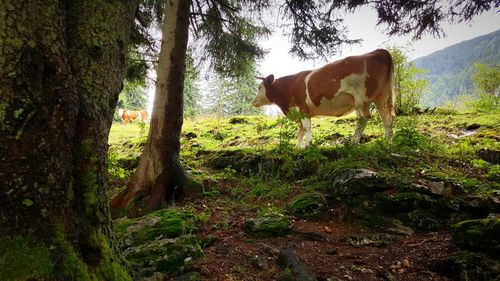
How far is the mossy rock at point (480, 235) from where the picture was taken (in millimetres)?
2697

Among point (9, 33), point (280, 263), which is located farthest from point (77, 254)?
point (280, 263)

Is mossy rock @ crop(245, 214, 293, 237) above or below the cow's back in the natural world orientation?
below

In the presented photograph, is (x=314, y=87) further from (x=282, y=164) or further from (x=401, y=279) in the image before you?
(x=401, y=279)

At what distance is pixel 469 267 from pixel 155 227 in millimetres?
2950

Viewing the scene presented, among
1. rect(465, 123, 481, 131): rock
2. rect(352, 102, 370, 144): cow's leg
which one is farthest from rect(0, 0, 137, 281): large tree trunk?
rect(465, 123, 481, 131): rock

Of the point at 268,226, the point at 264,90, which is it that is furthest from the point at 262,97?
the point at 268,226

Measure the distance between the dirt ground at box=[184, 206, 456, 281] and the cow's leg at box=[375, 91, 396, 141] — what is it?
3924mm

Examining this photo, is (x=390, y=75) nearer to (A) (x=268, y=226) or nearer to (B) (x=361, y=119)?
(B) (x=361, y=119)

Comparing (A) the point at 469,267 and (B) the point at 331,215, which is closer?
(A) the point at 469,267

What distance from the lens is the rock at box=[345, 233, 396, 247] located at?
3.40 metres

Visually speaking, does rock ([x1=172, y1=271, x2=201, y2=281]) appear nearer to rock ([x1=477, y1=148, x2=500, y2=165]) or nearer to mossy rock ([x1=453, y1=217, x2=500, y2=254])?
mossy rock ([x1=453, y1=217, x2=500, y2=254])

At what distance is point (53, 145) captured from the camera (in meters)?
1.61

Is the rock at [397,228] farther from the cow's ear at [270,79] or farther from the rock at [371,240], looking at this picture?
the cow's ear at [270,79]

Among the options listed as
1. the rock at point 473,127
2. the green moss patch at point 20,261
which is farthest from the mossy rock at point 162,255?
the rock at point 473,127
